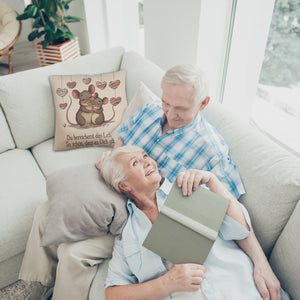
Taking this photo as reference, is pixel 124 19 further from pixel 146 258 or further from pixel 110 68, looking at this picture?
pixel 146 258

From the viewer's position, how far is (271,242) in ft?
3.19

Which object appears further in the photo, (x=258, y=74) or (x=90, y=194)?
(x=258, y=74)

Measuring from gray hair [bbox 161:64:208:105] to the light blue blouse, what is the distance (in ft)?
1.65

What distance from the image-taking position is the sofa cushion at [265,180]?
929mm

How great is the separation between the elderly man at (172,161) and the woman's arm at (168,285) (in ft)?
0.72

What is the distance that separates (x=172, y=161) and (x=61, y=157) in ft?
2.64

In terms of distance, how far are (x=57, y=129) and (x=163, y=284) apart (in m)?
1.19

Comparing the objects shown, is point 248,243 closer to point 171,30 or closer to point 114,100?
point 114,100

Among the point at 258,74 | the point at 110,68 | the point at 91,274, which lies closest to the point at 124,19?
the point at 110,68

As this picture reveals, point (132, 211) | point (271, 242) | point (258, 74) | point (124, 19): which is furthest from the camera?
point (124, 19)

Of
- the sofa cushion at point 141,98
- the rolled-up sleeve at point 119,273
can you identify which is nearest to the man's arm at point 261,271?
the rolled-up sleeve at point 119,273

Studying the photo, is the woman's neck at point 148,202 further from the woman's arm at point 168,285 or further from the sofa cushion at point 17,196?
the sofa cushion at point 17,196

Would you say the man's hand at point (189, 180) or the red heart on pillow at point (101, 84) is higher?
the red heart on pillow at point (101, 84)

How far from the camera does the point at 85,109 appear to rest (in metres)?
1.64
